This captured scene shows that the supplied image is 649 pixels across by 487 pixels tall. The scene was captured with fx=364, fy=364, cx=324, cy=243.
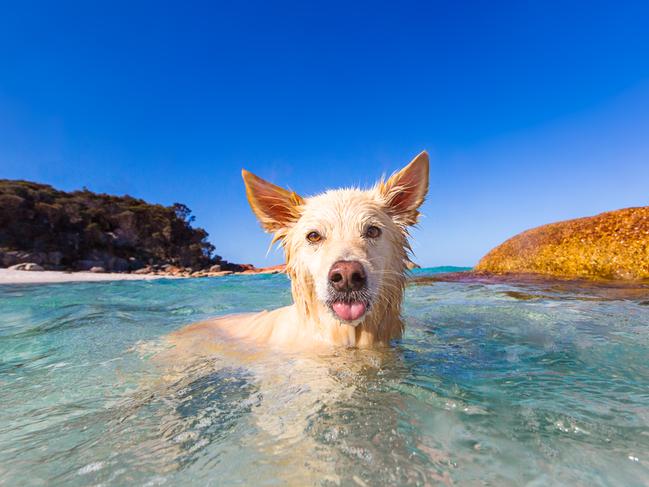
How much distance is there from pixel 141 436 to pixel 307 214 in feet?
10.1

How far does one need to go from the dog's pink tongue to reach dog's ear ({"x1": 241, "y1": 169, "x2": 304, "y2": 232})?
1.65m

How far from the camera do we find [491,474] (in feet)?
5.78

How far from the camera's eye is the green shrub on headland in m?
49.8

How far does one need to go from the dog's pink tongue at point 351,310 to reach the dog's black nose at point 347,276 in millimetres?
201

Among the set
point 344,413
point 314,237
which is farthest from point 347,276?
point 344,413

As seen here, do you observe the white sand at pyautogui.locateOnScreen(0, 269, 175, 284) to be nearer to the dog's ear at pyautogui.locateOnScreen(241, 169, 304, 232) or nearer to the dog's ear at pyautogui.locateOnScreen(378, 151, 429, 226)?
the dog's ear at pyautogui.locateOnScreen(241, 169, 304, 232)

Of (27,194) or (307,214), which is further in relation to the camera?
(27,194)

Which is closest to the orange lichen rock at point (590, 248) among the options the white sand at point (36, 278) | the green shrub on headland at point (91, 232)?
the white sand at point (36, 278)

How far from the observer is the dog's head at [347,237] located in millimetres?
3863

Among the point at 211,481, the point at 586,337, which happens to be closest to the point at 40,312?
the point at 211,481

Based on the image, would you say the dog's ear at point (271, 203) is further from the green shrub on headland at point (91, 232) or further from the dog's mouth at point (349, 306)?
the green shrub on headland at point (91, 232)

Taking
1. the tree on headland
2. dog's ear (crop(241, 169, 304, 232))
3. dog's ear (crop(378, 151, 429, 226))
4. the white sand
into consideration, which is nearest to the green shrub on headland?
the tree on headland

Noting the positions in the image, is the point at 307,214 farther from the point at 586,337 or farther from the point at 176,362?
the point at 586,337

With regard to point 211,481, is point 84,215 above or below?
above
